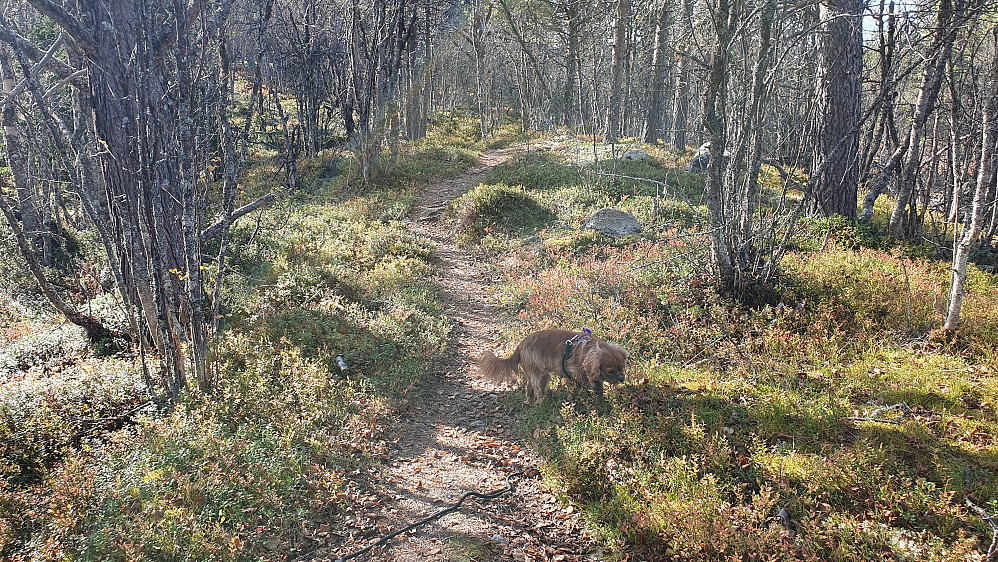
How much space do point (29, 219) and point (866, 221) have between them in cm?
1827

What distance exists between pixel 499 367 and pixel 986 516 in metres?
4.42

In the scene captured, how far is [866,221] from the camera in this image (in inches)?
398

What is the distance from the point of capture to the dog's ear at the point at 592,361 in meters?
5.27

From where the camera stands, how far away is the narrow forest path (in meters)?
4.04

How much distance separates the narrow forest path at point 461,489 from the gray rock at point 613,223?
5.35m

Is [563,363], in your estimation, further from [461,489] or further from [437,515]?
[437,515]

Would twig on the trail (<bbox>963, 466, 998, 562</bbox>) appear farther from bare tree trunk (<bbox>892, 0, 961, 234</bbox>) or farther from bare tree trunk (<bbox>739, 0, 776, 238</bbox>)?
bare tree trunk (<bbox>892, 0, 961, 234</bbox>)

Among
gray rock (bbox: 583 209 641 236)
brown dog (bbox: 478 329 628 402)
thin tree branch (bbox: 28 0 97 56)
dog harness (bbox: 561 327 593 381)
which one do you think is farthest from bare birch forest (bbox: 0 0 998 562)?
gray rock (bbox: 583 209 641 236)

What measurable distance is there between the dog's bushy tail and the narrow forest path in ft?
1.19

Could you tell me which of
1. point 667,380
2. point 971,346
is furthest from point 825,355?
point 667,380

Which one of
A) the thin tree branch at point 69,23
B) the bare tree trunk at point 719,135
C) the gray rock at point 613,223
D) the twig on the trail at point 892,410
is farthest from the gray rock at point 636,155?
the thin tree branch at point 69,23

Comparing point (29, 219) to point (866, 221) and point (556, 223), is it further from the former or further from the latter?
point (866, 221)

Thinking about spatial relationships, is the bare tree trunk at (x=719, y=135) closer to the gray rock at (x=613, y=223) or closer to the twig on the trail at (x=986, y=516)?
the twig on the trail at (x=986, y=516)

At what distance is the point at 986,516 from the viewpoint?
10.9ft
